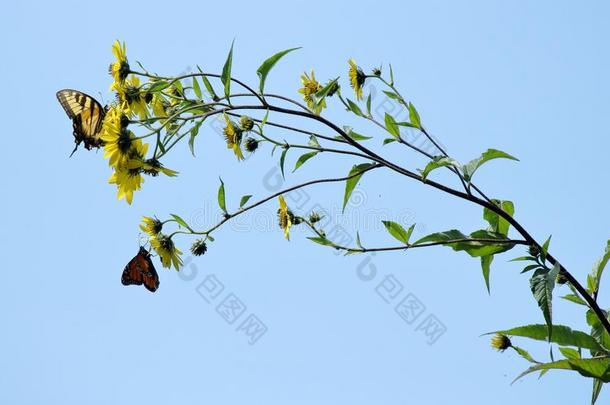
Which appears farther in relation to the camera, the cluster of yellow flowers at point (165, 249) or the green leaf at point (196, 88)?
the cluster of yellow flowers at point (165, 249)

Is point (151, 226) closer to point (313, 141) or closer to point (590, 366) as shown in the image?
point (313, 141)

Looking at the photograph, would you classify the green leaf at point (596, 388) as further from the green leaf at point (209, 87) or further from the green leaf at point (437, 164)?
the green leaf at point (209, 87)

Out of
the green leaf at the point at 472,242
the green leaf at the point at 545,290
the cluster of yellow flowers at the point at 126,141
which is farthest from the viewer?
the cluster of yellow flowers at the point at 126,141

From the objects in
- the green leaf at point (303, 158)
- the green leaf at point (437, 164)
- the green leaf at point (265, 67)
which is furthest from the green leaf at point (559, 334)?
the green leaf at point (265, 67)

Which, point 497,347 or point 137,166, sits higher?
point 137,166

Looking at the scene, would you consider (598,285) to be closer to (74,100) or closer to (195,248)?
(195,248)

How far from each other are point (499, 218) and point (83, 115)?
1.52 metres

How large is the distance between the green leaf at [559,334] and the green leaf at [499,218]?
0.28 metres

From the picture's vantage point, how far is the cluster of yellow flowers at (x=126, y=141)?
6.82 ft

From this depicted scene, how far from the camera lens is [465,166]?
1.89 m

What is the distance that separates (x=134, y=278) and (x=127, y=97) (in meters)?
0.69

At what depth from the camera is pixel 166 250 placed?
97.5 inches

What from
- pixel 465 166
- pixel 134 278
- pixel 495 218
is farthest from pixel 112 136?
pixel 495 218

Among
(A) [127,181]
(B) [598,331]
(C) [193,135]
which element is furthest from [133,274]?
(B) [598,331]
